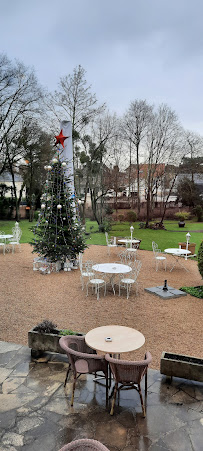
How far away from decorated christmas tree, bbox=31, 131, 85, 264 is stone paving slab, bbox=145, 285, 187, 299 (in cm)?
327

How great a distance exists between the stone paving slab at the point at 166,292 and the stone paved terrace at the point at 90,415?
402 cm

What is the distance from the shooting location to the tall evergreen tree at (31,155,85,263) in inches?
420

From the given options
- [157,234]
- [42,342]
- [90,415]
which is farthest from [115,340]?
[157,234]

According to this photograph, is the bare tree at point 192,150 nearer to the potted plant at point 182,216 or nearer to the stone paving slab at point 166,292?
the potted plant at point 182,216

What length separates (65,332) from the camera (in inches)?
202

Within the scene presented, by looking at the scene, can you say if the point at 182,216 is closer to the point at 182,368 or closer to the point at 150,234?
the point at 150,234

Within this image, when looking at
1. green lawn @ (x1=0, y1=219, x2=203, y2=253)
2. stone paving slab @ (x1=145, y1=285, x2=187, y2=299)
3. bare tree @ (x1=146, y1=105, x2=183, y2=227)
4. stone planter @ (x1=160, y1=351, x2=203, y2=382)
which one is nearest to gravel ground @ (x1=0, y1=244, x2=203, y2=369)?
stone paving slab @ (x1=145, y1=285, x2=187, y2=299)

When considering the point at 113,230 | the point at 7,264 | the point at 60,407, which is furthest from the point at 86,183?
the point at 60,407

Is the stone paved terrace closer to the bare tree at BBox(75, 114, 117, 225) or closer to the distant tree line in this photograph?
the bare tree at BBox(75, 114, 117, 225)

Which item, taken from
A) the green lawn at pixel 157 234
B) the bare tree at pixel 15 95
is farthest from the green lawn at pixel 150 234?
the bare tree at pixel 15 95

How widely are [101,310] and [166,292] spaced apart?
7.75 feet

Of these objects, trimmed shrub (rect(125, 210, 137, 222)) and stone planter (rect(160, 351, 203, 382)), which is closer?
stone planter (rect(160, 351, 203, 382))

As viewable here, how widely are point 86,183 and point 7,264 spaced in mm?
13058

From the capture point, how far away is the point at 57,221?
10914 millimetres
